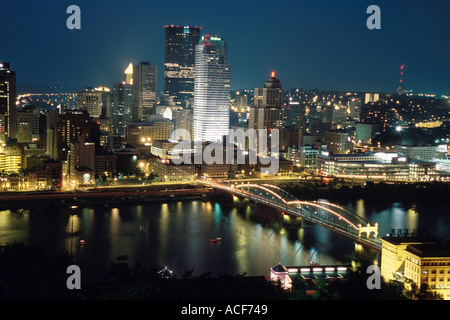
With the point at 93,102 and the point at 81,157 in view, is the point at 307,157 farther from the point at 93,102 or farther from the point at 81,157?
the point at 93,102

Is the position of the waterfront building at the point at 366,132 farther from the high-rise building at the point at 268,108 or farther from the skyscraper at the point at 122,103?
the skyscraper at the point at 122,103

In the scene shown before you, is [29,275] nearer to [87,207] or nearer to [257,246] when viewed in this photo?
[257,246]

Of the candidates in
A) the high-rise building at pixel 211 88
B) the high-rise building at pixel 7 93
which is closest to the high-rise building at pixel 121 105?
the high-rise building at pixel 211 88

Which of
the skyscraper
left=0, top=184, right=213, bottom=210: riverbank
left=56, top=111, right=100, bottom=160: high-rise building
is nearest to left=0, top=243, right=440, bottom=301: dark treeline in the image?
left=0, top=184, right=213, bottom=210: riverbank

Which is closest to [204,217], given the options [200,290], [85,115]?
[200,290]

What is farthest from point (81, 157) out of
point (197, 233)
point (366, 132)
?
point (366, 132)

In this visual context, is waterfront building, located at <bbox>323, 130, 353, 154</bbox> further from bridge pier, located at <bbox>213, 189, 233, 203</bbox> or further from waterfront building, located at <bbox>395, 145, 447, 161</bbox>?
bridge pier, located at <bbox>213, 189, 233, 203</bbox>
